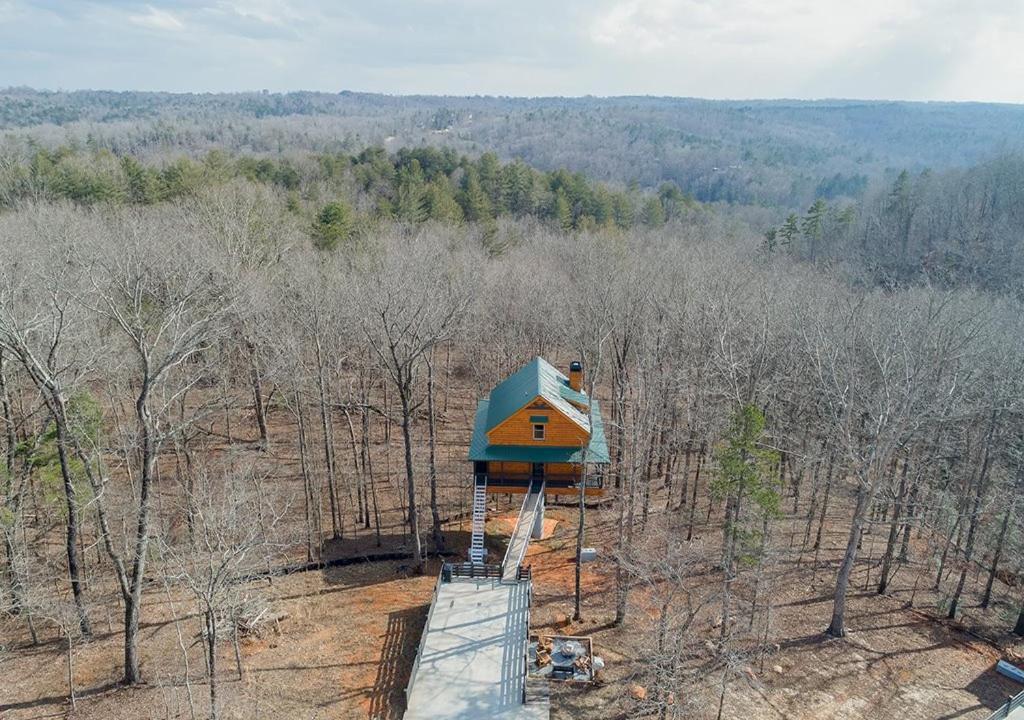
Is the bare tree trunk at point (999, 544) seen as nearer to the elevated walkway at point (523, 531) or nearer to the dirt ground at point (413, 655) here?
the dirt ground at point (413, 655)

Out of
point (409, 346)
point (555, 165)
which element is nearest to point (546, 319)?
point (409, 346)

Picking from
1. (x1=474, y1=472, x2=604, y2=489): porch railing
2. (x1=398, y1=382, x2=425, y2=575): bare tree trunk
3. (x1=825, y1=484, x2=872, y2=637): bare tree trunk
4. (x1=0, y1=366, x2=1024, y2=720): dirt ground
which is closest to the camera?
(x1=0, y1=366, x2=1024, y2=720): dirt ground

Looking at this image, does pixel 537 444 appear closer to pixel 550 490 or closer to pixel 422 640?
pixel 550 490

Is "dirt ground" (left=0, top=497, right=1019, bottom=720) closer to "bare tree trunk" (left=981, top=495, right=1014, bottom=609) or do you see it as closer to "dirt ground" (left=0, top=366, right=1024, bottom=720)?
"dirt ground" (left=0, top=366, right=1024, bottom=720)

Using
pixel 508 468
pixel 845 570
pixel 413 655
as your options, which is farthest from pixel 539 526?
pixel 845 570

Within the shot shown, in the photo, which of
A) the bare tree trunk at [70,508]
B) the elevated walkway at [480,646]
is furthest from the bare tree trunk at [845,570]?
the bare tree trunk at [70,508]

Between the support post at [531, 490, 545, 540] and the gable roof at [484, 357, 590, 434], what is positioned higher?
the gable roof at [484, 357, 590, 434]

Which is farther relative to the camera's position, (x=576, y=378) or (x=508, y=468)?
(x=576, y=378)

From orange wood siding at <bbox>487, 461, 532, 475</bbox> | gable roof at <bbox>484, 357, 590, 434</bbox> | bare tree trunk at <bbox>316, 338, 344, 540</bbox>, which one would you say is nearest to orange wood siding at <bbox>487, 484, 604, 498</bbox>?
orange wood siding at <bbox>487, 461, 532, 475</bbox>

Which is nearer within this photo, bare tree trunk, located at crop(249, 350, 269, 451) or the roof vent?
the roof vent
